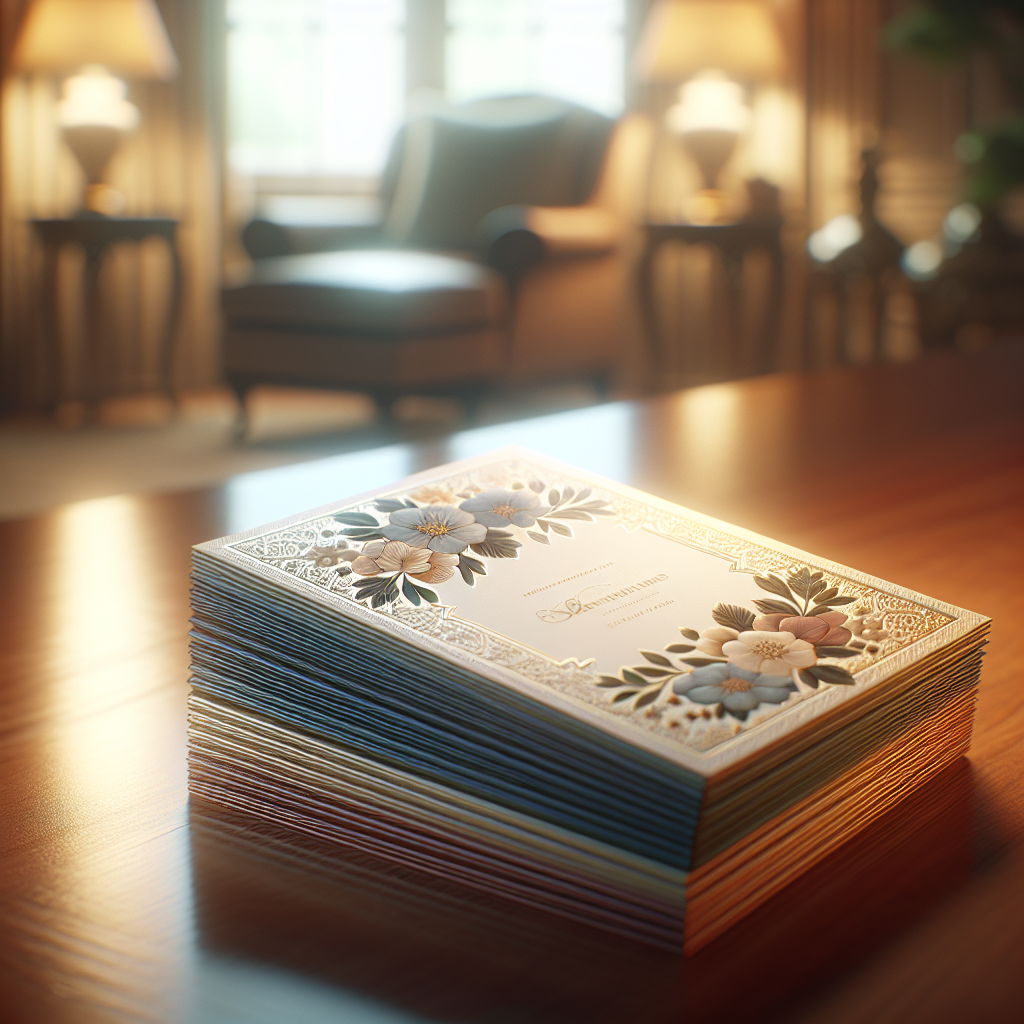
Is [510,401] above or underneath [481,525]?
underneath

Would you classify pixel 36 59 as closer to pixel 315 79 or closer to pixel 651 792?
pixel 315 79

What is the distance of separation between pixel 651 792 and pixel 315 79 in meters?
4.80

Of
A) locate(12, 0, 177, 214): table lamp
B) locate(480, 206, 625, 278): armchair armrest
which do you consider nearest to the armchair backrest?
locate(480, 206, 625, 278): armchair armrest

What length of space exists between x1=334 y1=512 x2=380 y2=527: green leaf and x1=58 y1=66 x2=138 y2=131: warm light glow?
3.83m

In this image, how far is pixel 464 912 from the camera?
303mm

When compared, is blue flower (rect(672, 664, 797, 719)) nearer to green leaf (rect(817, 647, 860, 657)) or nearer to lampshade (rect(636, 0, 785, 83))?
green leaf (rect(817, 647, 860, 657))

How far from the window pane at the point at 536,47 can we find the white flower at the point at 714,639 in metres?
4.59

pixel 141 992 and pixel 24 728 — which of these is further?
pixel 24 728

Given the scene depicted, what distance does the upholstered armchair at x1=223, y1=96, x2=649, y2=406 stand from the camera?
10.7 ft

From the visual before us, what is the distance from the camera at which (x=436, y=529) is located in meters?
0.40

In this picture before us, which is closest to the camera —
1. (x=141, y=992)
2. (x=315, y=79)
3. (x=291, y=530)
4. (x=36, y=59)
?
(x=141, y=992)

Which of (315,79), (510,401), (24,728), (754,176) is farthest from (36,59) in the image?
(24,728)

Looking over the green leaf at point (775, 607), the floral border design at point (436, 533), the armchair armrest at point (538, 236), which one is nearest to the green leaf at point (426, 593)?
the floral border design at point (436, 533)

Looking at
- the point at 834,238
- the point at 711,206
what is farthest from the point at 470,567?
the point at 834,238
